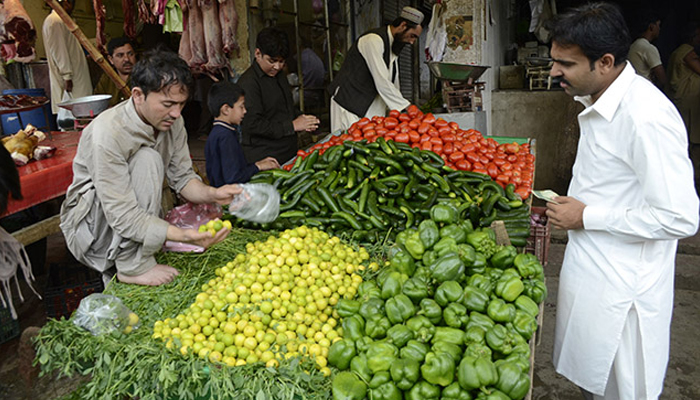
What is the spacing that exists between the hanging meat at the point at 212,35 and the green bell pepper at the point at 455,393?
19.6ft

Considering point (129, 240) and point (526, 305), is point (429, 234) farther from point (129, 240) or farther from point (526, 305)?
point (129, 240)

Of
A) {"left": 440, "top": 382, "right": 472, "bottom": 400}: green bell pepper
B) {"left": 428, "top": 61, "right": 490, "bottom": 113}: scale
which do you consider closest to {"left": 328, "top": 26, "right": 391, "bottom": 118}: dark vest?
{"left": 428, "top": 61, "right": 490, "bottom": 113}: scale

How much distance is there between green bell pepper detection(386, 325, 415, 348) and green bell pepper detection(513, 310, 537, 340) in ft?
1.38

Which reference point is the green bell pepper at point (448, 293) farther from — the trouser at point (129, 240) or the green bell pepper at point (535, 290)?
the trouser at point (129, 240)

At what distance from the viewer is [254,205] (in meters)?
3.00

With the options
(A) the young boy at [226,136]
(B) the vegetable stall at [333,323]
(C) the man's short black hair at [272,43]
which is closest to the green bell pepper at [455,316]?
(B) the vegetable stall at [333,323]

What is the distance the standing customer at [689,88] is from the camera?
741 cm

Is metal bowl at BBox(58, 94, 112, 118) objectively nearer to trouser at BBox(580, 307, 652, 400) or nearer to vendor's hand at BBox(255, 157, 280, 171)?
vendor's hand at BBox(255, 157, 280, 171)

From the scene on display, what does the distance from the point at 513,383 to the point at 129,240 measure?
6.79 ft

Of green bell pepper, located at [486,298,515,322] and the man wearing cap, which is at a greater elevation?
the man wearing cap

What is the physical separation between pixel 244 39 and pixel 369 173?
4001 millimetres

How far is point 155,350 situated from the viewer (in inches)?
79.0

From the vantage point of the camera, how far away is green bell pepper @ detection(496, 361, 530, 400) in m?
1.63

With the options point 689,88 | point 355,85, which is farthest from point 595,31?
point 689,88
